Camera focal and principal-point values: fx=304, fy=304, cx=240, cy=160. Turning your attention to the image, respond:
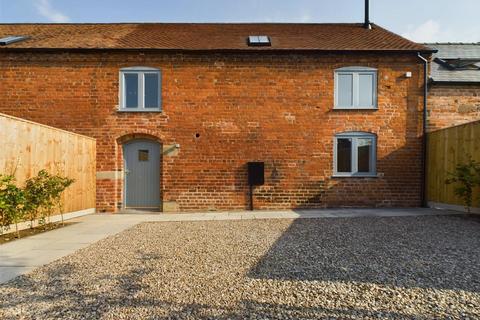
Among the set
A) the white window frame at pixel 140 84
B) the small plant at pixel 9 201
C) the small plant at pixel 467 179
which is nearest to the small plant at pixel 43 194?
the small plant at pixel 9 201

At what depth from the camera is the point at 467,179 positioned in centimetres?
870

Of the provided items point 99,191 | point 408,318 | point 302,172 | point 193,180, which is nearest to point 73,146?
point 99,191

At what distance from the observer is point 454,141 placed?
379 inches

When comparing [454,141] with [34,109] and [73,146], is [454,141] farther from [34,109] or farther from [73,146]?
[34,109]

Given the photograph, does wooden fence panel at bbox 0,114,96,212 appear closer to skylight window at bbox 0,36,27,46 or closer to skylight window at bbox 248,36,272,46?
skylight window at bbox 0,36,27,46

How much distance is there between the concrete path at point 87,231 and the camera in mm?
4570

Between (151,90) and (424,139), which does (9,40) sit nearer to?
(151,90)

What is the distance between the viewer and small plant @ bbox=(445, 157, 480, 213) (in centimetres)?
862

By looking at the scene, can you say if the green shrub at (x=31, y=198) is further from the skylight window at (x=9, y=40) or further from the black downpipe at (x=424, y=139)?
the black downpipe at (x=424, y=139)

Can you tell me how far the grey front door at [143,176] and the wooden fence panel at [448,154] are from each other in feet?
31.1

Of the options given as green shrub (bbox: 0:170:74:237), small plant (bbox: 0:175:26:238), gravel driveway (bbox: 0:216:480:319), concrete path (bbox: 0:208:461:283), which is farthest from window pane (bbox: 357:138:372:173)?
small plant (bbox: 0:175:26:238)

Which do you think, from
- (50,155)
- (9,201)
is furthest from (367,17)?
(9,201)

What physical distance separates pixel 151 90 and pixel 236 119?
3164 millimetres

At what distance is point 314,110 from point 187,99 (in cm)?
446
